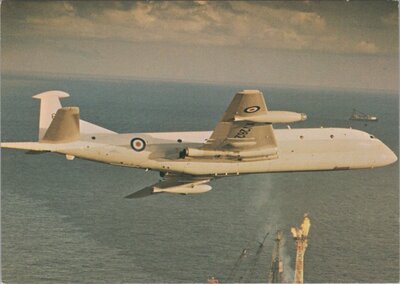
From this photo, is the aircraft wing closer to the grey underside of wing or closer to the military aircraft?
the military aircraft

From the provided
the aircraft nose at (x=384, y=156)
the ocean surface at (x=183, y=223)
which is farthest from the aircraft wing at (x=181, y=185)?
the ocean surface at (x=183, y=223)

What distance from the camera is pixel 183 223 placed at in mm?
89688

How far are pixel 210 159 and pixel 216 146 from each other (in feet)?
4.12

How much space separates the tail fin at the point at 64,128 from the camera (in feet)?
137

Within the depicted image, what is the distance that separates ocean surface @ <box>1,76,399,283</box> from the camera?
84188mm

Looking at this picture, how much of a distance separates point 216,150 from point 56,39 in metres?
64.8

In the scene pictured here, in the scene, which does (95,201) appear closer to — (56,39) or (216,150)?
(56,39)

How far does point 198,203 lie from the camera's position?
9556 cm

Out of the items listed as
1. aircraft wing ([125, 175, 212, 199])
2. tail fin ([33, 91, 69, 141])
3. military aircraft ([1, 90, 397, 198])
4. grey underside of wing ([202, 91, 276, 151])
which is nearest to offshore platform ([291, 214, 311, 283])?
military aircraft ([1, 90, 397, 198])

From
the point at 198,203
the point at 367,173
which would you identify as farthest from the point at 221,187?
the point at 367,173

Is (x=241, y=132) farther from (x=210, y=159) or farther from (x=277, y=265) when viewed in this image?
(x=277, y=265)

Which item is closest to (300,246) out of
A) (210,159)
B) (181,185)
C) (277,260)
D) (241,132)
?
(277,260)

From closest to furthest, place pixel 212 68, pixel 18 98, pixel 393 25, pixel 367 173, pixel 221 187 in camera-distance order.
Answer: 1. pixel 393 25
2. pixel 212 68
3. pixel 221 187
4. pixel 367 173
5. pixel 18 98

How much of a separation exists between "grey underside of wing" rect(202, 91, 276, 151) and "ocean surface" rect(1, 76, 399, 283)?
40.2m
